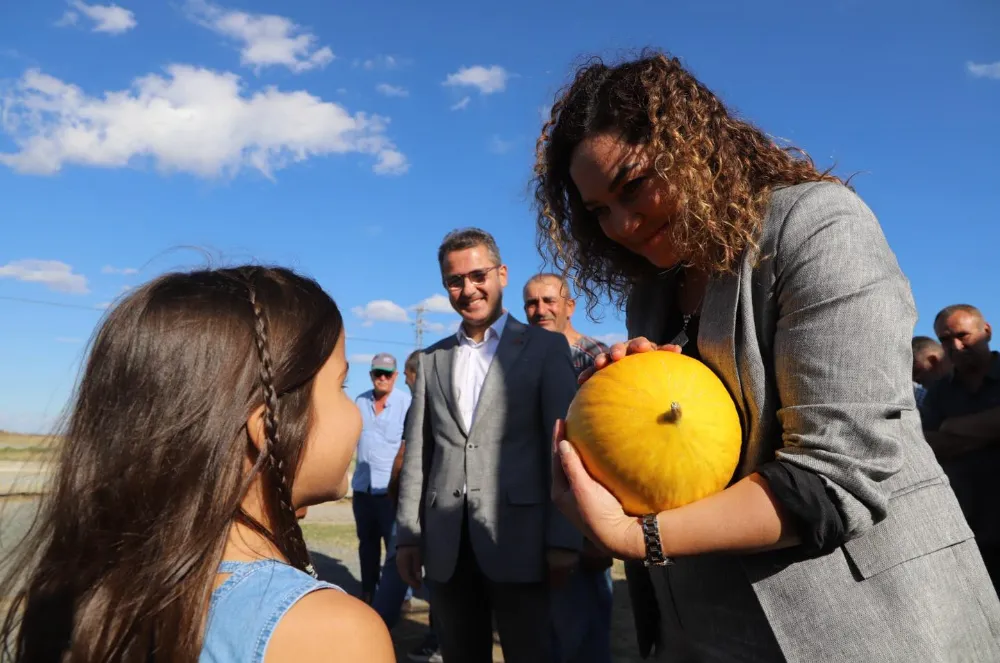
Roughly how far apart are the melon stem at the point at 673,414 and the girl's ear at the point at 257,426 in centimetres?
86

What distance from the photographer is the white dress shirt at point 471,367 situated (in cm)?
399

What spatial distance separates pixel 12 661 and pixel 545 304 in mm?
4672

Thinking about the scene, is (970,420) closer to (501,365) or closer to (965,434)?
(965,434)

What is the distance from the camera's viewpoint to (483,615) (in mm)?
3848

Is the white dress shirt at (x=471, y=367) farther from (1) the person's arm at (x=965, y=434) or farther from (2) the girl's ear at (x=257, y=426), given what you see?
(1) the person's arm at (x=965, y=434)

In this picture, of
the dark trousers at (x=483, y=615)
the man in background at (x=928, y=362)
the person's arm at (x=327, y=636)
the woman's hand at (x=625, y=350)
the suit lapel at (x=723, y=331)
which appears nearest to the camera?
the person's arm at (x=327, y=636)

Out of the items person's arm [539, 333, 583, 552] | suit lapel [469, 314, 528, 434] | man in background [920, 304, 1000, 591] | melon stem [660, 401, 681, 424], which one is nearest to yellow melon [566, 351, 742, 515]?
melon stem [660, 401, 681, 424]

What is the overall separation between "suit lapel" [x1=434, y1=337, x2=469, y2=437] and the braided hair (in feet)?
7.90

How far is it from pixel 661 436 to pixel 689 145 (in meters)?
0.75

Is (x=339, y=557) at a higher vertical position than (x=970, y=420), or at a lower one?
lower

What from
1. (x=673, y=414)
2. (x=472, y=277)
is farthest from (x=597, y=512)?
(x=472, y=277)

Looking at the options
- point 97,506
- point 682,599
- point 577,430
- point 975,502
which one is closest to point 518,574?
point 682,599

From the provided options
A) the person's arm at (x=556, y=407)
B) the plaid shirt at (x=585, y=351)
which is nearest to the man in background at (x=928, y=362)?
the plaid shirt at (x=585, y=351)

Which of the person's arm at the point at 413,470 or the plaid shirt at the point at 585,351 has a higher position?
the plaid shirt at the point at 585,351
